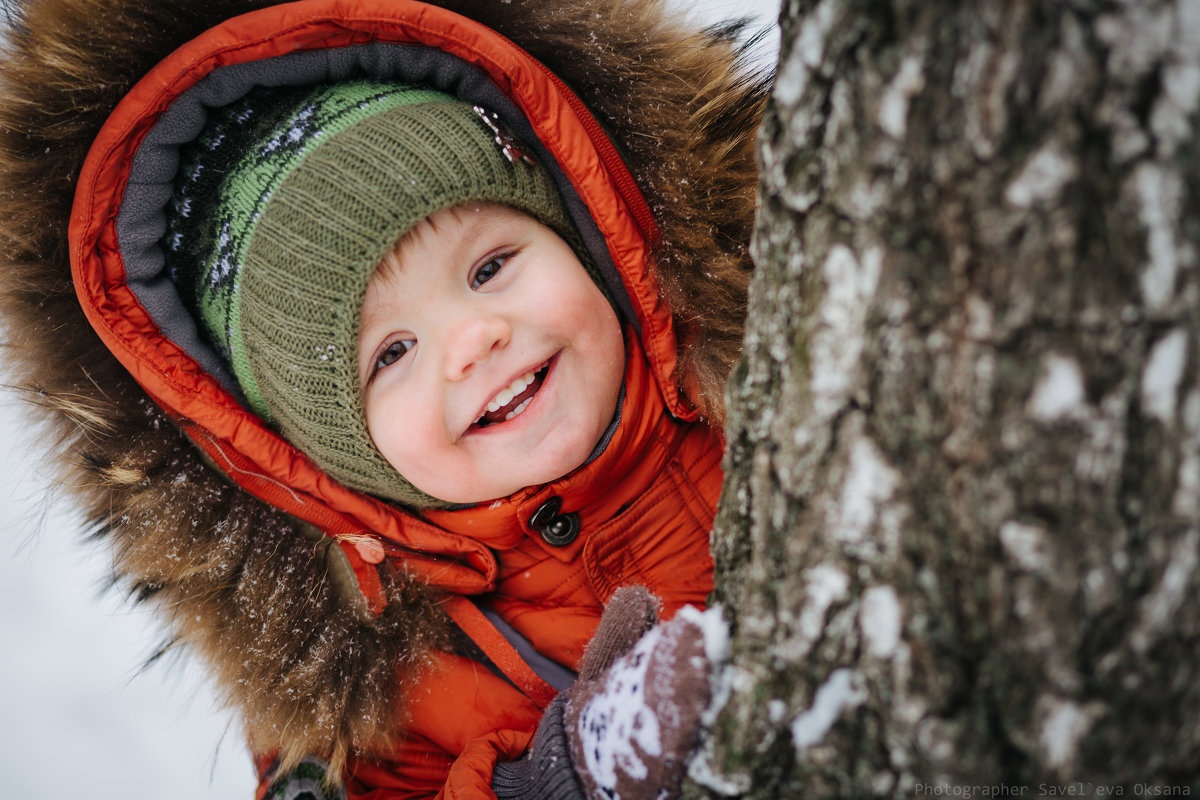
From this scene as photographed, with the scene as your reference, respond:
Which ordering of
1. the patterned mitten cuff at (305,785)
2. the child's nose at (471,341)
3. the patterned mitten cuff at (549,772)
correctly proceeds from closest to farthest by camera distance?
the patterned mitten cuff at (549,772) < the child's nose at (471,341) < the patterned mitten cuff at (305,785)

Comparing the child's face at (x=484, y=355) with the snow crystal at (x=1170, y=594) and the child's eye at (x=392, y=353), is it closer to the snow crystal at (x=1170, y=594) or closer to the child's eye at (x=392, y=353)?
the child's eye at (x=392, y=353)

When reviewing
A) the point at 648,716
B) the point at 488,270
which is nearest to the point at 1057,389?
the point at 648,716

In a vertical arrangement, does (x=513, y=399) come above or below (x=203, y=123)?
below

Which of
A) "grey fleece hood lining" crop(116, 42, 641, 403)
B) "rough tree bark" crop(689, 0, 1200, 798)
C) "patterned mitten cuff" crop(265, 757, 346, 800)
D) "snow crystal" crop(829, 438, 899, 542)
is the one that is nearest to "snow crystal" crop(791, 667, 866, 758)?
"rough tree bark" crop(689, 0, 1200, 798)

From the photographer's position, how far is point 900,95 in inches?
20.4

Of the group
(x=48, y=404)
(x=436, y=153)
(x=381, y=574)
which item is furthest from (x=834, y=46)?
(x=48, y=404)

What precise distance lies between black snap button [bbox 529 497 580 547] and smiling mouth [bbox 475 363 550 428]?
211 mm

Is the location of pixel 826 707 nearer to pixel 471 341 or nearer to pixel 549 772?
pixel 549 772

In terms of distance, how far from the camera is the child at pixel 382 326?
1282 millimetres

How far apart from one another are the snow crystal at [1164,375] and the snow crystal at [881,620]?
21cm

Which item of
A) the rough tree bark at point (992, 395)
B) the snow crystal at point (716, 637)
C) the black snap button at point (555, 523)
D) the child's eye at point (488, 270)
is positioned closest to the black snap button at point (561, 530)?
the black snap button at point (555, 523)

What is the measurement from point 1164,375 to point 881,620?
0.25 metres

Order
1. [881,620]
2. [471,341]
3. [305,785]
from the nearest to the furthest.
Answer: [881,620] → [471,341] → [305,785]

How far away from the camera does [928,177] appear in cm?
51
